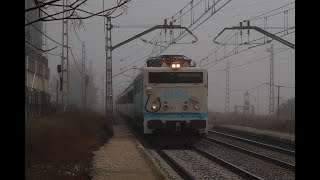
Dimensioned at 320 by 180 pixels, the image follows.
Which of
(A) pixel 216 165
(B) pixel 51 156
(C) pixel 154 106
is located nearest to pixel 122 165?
(B) pixel 51 156

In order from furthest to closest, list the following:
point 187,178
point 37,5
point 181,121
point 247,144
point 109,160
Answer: point 247,144
point 181,121
point 109,160
point 187,178
point 37,5

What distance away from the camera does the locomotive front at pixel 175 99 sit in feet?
64.7

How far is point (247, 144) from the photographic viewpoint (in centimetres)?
2508

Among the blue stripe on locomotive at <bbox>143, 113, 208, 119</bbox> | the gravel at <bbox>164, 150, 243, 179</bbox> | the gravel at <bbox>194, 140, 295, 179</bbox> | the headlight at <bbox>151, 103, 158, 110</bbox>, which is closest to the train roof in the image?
the headlight at <bbox>151, 103, 158, 110</bbox>

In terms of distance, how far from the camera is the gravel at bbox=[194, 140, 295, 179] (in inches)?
535

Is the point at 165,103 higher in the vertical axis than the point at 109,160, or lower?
higher

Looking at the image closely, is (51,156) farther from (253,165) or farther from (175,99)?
(175,99)

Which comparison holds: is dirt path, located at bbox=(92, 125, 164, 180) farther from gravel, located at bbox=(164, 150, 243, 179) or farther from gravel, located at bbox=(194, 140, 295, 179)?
gravel, located at bbox=(194, 140, 295, 179)

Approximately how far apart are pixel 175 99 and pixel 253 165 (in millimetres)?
5188

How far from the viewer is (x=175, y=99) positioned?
65.5 feet

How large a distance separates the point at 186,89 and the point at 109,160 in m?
6.04
